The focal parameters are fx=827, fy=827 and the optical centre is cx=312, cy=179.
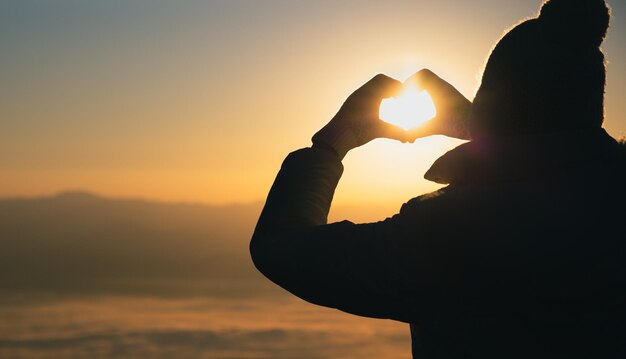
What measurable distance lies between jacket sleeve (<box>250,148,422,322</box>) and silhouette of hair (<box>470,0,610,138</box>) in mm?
364

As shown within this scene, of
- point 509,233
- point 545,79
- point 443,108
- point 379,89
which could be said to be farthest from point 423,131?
point 509,233

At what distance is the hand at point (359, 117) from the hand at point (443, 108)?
0.11 m

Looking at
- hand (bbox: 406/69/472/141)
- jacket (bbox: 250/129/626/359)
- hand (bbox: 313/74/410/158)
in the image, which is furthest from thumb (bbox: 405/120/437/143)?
jacket (bbox: 250/129/626/359)

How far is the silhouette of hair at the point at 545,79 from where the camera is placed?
70.7 inches

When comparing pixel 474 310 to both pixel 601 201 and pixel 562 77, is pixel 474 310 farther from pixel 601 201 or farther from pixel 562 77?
pixel 562 77

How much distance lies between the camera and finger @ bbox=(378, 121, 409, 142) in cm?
215

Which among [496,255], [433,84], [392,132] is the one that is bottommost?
[496,255]

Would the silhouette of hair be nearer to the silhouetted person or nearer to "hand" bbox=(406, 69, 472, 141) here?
the silhouetted person

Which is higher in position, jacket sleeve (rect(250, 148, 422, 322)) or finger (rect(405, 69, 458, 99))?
finger (rect(405, 69, 458, 99))

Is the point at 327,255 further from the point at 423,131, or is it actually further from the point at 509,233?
the point at 423,131

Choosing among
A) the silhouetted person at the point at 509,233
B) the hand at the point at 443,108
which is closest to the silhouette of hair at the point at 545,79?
the silhouetted person at the point at 509,233

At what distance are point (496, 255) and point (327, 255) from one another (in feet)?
1.13

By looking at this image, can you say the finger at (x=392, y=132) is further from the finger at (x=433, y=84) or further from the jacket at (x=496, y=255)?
the jacket at (x=496, y=255)

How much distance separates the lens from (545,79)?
70.5 inches
